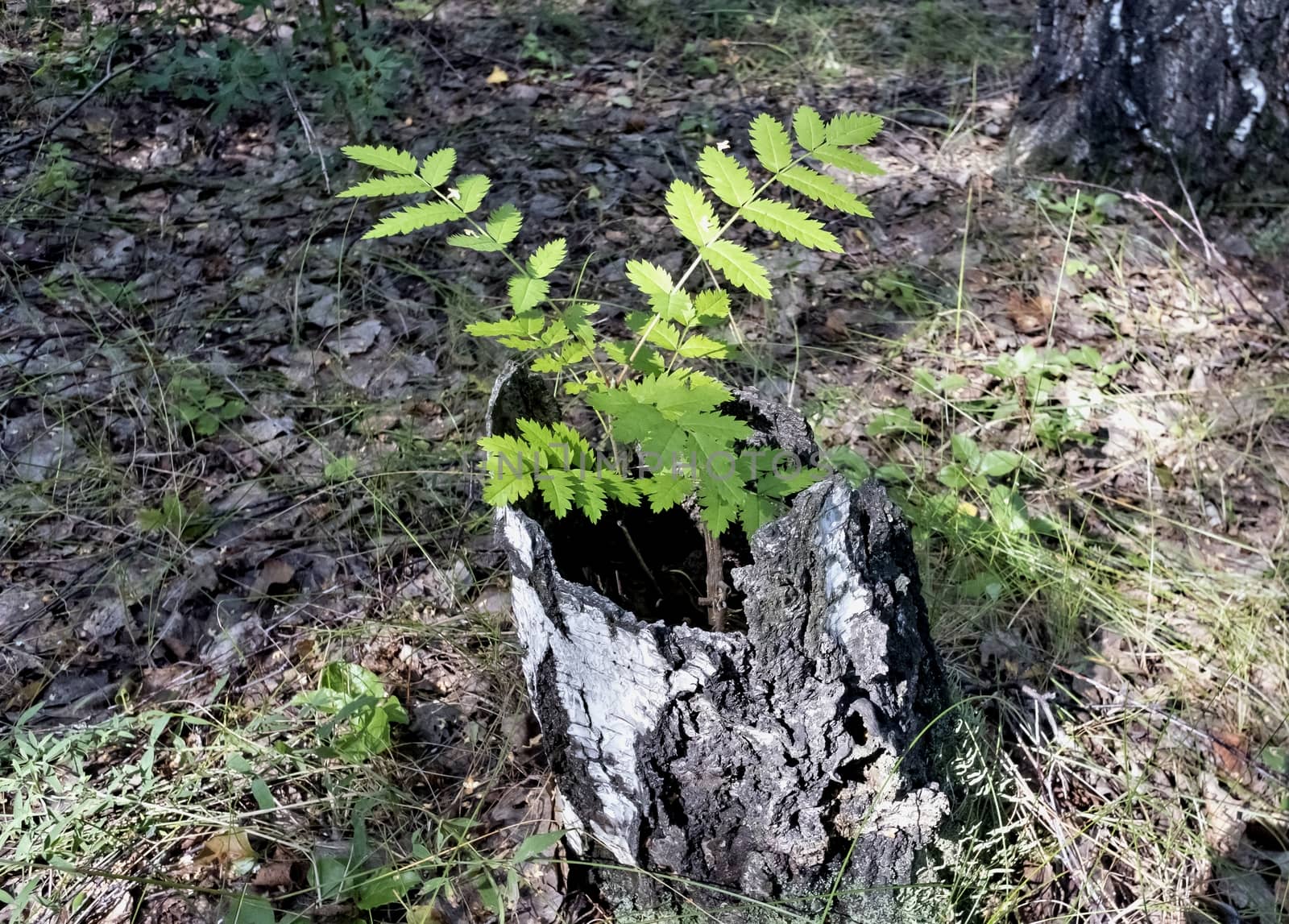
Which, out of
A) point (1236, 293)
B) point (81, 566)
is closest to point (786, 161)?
point (81, 566)

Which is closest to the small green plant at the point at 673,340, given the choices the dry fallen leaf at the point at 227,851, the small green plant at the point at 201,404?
the dry fallen leaf at the point at 227,851

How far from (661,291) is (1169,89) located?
10.00 ft

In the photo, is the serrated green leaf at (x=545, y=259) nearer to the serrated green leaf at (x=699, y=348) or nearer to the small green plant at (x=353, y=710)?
the serrated green leaf at (x=699, y=348)

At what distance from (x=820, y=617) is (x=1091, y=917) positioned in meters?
0.96

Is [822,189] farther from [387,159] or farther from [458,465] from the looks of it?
[458,465]

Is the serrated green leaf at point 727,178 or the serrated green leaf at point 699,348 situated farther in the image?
the serrated green leaf at point 699,348

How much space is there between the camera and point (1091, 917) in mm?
1681

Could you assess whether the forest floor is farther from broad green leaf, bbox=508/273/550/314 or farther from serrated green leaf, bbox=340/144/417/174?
serrated green leaf, bbox=340/144/417/174

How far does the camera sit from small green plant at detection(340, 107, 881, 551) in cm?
123

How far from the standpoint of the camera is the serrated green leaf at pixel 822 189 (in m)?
1.29

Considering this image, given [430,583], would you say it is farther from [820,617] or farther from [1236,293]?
[1236,293]

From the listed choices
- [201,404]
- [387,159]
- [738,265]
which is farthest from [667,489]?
[201,404]

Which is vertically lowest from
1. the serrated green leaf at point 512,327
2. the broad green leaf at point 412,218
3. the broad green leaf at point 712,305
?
the serrated green leaf at point 512,327

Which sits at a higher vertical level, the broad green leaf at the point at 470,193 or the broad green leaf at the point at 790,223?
the broad green leaf at the point at 790,223
